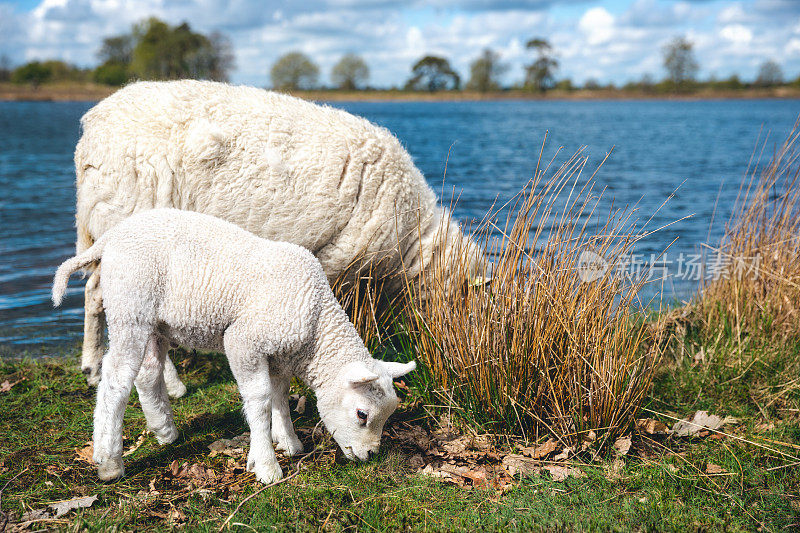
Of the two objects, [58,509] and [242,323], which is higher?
[242,323]

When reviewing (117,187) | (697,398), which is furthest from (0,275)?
(697,398)

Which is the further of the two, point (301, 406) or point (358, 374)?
point (301, 406)

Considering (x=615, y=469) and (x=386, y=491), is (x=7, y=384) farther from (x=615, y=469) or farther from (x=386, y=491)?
(x=615, y=469)

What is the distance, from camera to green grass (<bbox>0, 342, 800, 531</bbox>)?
355 cm

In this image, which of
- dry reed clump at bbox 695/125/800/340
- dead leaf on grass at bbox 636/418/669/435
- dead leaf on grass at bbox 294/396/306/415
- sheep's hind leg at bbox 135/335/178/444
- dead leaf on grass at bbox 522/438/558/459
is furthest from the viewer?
dry reed clump at bbox 695/125/800/340

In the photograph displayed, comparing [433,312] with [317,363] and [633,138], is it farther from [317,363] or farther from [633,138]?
[633,138]

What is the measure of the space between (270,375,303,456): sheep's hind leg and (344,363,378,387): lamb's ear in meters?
0.63

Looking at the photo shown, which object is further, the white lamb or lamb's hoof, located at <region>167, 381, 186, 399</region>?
lamb's hoof, located at <region>167, 381, 186, 399</region>

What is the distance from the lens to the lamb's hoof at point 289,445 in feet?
14.0

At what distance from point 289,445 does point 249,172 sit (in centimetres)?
214

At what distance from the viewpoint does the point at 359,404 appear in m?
3.83

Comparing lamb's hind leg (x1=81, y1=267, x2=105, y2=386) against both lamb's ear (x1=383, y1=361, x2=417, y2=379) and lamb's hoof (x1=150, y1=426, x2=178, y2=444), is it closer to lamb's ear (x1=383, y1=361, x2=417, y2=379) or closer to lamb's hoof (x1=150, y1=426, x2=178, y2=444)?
lamb's hoof (x1=150, y1=426, x2=178, y2=444)

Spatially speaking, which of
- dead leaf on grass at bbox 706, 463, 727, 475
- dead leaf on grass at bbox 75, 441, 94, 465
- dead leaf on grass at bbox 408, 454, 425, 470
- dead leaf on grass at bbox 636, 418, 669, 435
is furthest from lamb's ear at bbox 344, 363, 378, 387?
dead leaf on grass at bbox 706, 463, 727, 475

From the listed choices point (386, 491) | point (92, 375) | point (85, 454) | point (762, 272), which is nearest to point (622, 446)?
point (386, 491)
